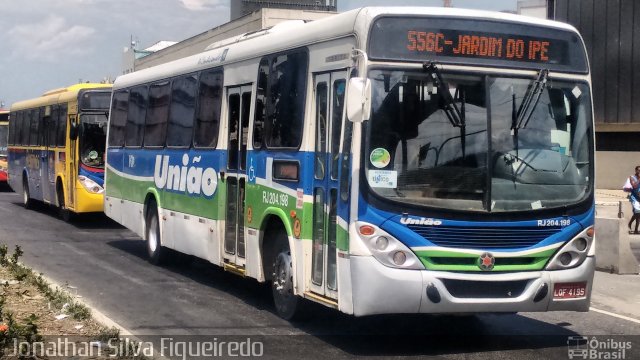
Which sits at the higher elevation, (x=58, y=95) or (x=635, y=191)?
(x=58, y=95)

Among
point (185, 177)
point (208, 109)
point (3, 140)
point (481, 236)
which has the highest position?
point (208, 109)

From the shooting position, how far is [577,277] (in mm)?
9117

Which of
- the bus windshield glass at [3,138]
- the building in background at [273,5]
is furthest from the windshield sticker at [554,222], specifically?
the building in background at [273,5]

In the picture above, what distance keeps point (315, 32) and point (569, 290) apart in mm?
3705

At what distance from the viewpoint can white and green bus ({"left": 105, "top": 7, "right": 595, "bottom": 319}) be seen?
856 centimetres

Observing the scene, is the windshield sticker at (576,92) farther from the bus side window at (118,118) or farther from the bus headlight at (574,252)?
the bus side window at (118,118)

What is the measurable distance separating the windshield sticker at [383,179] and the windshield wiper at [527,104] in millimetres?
1254

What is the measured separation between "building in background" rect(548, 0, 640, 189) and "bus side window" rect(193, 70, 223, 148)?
2828cm

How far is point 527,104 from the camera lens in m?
8.98

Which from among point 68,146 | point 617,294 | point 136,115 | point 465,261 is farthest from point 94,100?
point 465,261

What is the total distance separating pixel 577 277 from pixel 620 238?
254 inches

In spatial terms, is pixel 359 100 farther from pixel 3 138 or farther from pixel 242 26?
pixel 242 26

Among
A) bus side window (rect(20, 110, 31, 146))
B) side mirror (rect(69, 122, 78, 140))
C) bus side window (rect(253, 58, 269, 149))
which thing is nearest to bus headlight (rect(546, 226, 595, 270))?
bus side window (rect(253, 58, 269, 149))

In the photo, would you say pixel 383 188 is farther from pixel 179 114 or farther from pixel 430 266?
pixel 179 114
